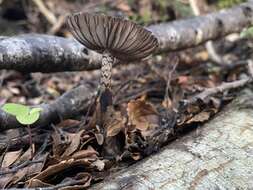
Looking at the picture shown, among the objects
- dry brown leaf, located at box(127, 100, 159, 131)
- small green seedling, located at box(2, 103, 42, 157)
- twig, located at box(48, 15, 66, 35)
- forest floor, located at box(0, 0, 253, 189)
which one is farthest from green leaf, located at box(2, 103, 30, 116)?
twig, located at box(48, 15, 66, 35)

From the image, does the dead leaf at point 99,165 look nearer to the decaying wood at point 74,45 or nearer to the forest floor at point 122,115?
the forest floor at point 122,115

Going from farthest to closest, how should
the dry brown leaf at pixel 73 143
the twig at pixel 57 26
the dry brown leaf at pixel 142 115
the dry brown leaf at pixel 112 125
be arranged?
the twig at pixel 57 26 → the dry brown leaf at pixel 142 115 → the dry brown leaf at pixel 112 125 → the dry brown leaf at pixel 73 143

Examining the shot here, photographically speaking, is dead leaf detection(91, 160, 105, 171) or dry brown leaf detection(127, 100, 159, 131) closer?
dead leaf detection(91, 160, 105, 171)

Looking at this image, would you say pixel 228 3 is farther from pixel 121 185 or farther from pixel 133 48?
pixel 121 185

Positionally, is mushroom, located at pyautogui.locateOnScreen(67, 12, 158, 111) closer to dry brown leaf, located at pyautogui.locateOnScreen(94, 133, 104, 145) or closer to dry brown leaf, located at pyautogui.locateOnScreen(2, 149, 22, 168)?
dry brown leaf, located at pyautogui.locateOnScreen(94, 133, 104, 145)

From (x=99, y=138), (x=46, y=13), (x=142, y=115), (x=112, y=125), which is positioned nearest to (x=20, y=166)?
(x=99, y=138)

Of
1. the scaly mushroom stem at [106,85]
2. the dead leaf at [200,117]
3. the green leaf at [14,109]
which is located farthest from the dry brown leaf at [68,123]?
the dead leaf at [200,117]

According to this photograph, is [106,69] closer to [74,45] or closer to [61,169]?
[74,45]
